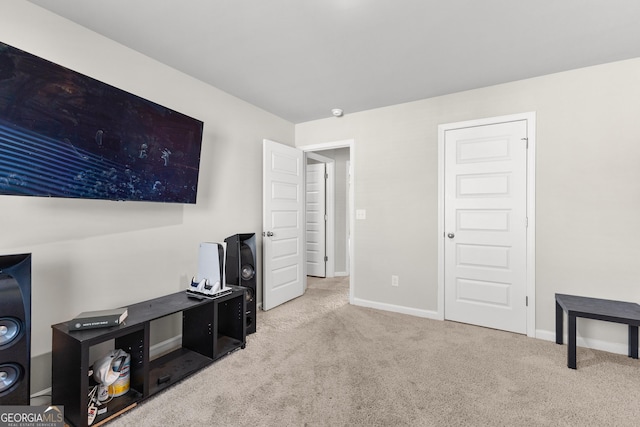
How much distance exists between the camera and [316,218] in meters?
5.23

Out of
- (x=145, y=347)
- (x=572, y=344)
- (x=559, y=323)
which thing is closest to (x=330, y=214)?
(x=559, y=323)

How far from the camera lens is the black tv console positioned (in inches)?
61.7

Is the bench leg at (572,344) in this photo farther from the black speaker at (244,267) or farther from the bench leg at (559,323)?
the black speaker at (244,267)

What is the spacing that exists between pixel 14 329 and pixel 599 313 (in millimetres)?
3639

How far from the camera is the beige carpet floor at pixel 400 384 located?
5.56 feet

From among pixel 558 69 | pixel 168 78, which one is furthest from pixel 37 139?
pixel 558 69

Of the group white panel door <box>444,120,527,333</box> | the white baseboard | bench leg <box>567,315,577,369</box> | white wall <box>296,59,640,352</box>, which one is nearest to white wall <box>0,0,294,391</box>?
the white baseboard

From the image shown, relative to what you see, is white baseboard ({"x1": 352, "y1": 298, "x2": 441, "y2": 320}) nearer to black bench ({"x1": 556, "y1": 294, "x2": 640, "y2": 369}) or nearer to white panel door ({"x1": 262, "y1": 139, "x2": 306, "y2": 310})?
white panel door ({"x1": 262, "y1": 139, "x2": 306, "y2": 310})

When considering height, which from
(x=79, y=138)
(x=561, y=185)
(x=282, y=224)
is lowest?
(x=282, y=224)

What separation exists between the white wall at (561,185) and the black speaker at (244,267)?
1628 mm

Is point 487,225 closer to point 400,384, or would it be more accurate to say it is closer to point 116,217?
point 400,384

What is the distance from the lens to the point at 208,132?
2906 millimetres

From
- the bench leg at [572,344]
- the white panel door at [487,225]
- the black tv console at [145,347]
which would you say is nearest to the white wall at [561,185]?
the white panel door at [487,225]

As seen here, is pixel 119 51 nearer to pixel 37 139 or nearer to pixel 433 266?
pixel 37 139
